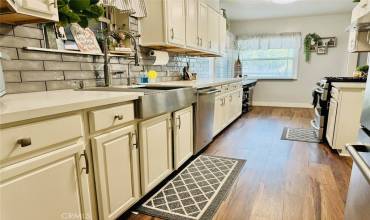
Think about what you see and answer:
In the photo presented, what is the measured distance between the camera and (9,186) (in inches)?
32.8

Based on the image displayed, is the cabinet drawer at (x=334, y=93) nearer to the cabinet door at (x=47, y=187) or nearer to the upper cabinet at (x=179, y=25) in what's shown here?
the upper cabinet at (x=179, y=25)

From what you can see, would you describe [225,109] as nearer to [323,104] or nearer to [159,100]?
[323,104]

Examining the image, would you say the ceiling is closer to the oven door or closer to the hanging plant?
the hanging plant

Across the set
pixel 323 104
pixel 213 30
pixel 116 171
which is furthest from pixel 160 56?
pixel 323 104

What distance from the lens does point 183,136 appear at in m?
2.21

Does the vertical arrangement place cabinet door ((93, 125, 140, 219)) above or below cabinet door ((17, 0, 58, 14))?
below

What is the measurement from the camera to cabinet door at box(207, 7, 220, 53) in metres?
3.59

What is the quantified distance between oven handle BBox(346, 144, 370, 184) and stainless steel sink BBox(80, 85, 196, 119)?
1140mm

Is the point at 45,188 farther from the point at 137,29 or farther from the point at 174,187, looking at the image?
the point at 137,29

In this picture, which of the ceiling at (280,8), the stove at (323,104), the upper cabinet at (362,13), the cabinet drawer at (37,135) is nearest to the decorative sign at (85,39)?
the cabinet drawer at (37,135)

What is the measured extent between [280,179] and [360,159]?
4.27ft

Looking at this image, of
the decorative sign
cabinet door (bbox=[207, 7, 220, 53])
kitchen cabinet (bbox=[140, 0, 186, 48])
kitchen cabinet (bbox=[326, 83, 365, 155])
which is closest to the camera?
the decorative sign

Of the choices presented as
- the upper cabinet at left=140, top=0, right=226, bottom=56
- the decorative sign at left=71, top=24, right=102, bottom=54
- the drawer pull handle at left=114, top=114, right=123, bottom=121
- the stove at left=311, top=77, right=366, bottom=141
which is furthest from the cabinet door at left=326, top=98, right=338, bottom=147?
the decorative sign at left=71, top=24, right=102, bottom=54

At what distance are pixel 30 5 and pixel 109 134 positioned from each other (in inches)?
32.0
